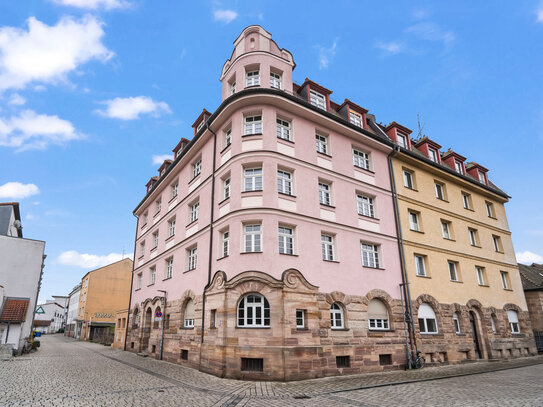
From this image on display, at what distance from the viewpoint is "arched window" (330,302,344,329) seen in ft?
50.5

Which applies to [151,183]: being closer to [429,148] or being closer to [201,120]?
[201,120]

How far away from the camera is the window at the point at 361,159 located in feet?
64.5

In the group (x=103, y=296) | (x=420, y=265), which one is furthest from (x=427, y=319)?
(x=103, y=296)

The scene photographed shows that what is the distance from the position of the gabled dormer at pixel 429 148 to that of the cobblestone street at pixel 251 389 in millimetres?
14085

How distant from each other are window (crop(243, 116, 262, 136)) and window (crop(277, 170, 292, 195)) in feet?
7.45

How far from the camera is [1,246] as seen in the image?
2556 centimetres

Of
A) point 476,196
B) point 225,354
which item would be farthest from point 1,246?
point 476,196

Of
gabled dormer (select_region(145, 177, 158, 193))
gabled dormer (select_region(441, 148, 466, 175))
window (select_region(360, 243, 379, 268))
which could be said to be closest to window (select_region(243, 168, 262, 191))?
window (select_region(360, 243, 379, 268))

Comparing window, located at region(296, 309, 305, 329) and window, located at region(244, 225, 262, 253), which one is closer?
window, located at region(296, 309, 305, 329)

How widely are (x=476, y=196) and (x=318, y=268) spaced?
56.9ft

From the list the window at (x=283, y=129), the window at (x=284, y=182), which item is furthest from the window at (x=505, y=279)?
the window at (x=283, y=129)

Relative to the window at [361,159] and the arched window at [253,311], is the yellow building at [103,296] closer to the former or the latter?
the arched window at [253,311]

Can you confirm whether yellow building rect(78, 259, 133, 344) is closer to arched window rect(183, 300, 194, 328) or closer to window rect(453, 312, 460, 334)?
arched window rect(183, 300, 194, 328)

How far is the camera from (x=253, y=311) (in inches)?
550
